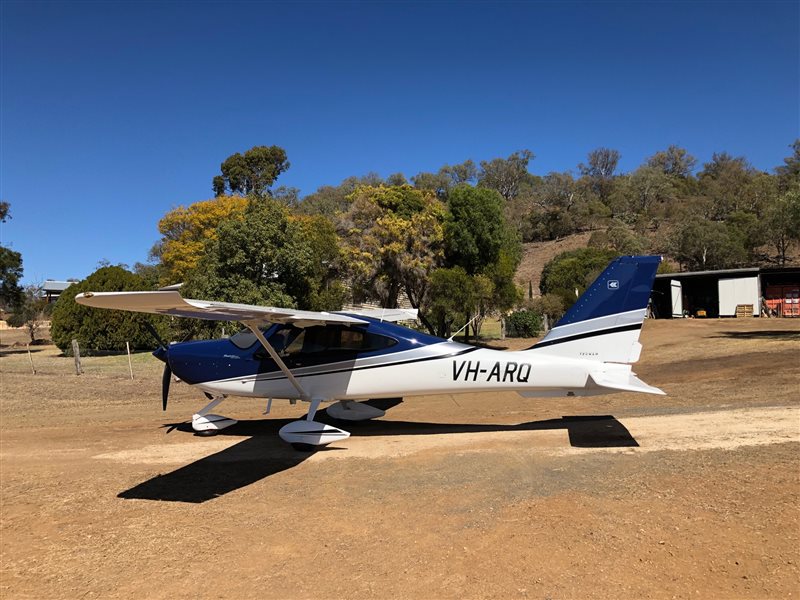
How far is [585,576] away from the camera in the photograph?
409cm

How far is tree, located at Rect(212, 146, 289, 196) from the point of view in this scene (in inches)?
2441

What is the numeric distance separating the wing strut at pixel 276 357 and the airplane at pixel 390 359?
2cm

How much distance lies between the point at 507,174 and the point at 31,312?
89.2 meters

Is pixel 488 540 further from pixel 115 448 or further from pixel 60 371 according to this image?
pixel 60 371

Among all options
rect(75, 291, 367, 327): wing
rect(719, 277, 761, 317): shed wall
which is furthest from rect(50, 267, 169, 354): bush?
rect(719, 277, 761, 317): shed wall

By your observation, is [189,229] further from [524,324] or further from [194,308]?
[194,308]

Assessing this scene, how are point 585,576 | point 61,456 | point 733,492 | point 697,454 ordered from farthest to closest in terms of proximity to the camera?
point 61,456 → point 697,454 → point 733,492 → point 585,576

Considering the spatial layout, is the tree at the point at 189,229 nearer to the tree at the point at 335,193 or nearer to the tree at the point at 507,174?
the tree at the point at 335,193

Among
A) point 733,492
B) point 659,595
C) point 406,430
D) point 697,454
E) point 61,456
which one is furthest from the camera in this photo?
point 406,430

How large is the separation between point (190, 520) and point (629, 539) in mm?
4638

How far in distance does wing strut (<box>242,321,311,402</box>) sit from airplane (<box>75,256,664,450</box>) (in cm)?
2

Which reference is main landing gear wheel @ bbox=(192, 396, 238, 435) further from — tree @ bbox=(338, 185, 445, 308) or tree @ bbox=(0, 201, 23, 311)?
tree @ bbox=(0, 201, 23, 311)

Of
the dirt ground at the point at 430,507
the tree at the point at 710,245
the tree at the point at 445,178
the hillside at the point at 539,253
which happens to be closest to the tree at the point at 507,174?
the tree at the point at 445,178

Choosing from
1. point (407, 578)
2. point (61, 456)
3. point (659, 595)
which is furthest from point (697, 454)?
point (61, 456)
